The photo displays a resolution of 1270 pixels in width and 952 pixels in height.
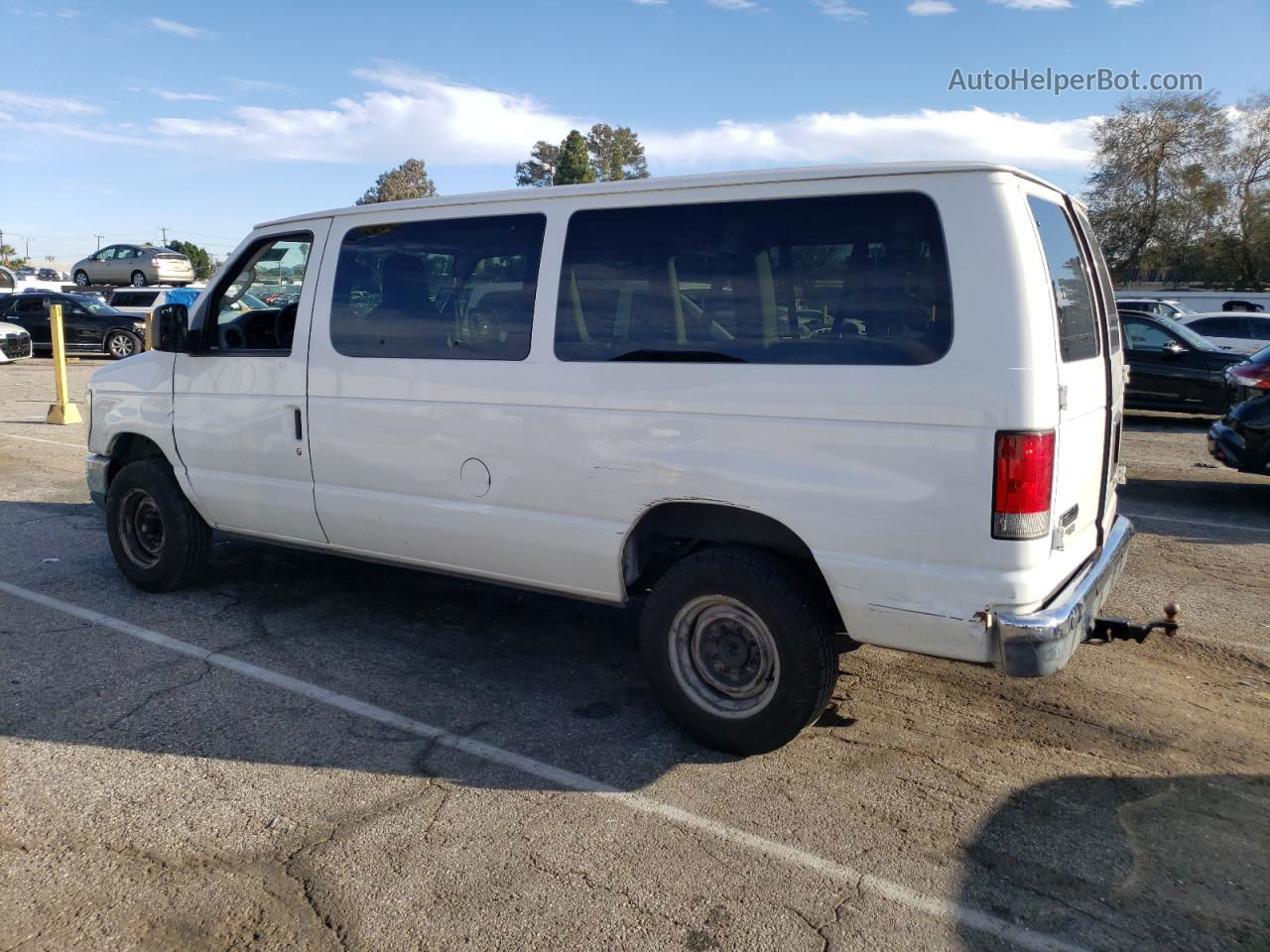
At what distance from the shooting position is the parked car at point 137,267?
34.9 m

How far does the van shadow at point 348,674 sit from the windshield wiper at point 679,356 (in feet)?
5.18

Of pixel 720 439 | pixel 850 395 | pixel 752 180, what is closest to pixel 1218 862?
pixel 850 395

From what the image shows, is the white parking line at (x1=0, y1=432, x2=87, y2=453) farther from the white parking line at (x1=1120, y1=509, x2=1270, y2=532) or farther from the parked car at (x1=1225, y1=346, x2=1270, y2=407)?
the parked car at (x1=1225, y1=346, x2=1270, y2=407)

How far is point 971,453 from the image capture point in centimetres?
341

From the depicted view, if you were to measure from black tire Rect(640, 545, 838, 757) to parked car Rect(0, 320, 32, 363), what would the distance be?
857 inches

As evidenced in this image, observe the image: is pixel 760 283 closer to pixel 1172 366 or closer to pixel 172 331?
pixel 172 331

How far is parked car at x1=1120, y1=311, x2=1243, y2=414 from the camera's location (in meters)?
14.3

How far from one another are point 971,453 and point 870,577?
578 mm

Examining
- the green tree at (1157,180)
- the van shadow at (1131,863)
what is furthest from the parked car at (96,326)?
the green tree at (1157,180)

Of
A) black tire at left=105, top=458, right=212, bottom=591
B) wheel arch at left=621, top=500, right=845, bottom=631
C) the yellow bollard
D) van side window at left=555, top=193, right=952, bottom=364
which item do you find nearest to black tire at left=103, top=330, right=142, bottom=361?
the yellow bollard

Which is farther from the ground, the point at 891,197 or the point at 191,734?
the point at 891,197

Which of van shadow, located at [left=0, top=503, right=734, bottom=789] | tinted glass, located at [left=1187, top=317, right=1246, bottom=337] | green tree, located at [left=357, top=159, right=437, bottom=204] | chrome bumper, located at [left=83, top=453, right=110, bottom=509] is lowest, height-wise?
van shadow, located at [left=0, top=503, right=734, bottom=789]

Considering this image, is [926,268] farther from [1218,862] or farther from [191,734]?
[191,734]

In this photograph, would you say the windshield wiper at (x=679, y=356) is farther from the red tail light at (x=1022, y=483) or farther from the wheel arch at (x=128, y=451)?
the wheel arch at (x=128, y=451)
